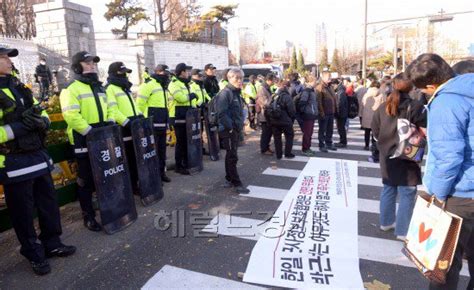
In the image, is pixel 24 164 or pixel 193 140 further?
pixel 193 140

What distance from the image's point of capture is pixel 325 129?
30.3ft

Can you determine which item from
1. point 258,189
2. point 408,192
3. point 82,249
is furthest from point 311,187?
point 82,249

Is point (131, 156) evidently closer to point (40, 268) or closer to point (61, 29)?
point (40, 268)

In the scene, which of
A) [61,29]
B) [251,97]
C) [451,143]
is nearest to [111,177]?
[451,143]

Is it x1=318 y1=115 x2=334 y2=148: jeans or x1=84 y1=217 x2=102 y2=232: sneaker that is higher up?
x1=318 y1=115 x2=334 y2=148: jeans

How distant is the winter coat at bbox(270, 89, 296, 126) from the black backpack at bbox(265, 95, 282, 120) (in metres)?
0.03

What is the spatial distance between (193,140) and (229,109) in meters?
1.51

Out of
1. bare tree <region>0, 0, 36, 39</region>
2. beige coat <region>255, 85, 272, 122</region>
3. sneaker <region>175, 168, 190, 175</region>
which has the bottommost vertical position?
sneaker <region>175, 168, 190, 175</region>

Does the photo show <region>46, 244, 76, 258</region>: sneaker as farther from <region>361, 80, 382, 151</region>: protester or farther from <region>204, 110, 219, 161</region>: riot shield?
<region>361, 80, 382, 151</region>: protester

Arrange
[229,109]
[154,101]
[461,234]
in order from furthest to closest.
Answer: [154,101] < [229,109] < [461,234]

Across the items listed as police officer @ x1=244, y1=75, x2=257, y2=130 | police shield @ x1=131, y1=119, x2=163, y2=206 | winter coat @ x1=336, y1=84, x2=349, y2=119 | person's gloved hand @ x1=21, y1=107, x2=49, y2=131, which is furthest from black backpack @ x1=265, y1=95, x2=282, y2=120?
person's gloved hand @ x1=21, y1=107, x2=49, y2=131

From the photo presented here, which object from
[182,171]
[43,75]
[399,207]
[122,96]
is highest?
[43,75]

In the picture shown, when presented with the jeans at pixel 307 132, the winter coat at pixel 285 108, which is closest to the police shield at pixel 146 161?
the winter coat at pixel 285 108

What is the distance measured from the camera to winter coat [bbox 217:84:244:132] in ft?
18.2
